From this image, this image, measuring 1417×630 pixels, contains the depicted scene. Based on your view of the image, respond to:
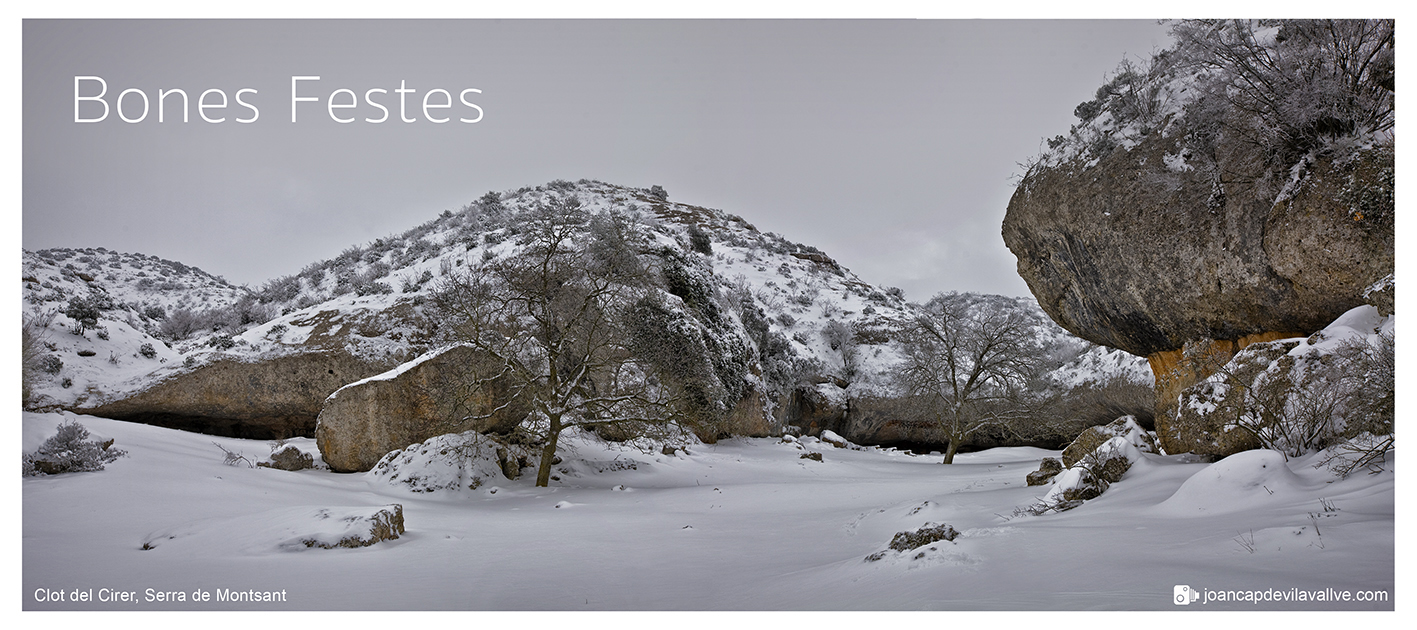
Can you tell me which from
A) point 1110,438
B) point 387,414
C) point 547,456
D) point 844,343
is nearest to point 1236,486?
point 1110,438

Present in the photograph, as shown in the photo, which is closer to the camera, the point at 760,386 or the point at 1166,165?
the point at 1166,165

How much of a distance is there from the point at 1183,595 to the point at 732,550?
3.16 metres

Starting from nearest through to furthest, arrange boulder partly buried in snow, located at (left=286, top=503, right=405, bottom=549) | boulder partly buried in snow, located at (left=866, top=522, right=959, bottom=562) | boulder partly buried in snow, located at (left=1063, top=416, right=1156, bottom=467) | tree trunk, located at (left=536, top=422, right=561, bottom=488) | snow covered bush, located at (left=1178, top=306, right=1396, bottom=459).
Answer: boulder partly buried in snow, located at (left=866, top=522, right=959, bottom=562) < boulder partly buried in snow, located at (left=286, top=503, right=405, bottom=549) < snow covered bush, located at (left=1178, top=306, right=1396, bottom=459) < boulder partly buried in snow, located at (left=1063, top=416, right=1156, bottom=467) < tree trunk, located at (left=536, top=422, right=561, bottom=488)

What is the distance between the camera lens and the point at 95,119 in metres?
4.80

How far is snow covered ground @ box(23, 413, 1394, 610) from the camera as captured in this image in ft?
10.2

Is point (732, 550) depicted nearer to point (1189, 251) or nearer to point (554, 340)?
point (554, 340)

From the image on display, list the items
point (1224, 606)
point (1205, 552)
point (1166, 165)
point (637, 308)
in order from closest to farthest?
1. point (1224, 606)
2. point (1205, 552)
3. point (1166, 165)
4. point (637, 308)

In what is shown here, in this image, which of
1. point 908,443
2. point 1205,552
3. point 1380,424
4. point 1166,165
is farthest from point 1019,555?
point 908,443

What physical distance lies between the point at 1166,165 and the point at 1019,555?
896 cm

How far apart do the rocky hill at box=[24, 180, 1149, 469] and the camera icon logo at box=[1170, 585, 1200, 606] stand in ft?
29.7

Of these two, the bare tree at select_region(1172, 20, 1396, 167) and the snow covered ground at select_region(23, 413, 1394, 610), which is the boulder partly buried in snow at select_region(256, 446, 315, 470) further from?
the bare tree at select_region(1172, 20, 1396, 167)

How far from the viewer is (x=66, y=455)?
23.0 feet

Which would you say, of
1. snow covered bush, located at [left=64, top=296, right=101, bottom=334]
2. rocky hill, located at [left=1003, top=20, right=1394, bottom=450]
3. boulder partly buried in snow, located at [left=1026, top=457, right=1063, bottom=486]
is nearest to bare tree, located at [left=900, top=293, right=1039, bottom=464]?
rocky hill, located at [left=1003, top=20, right=1394, bottom=450]

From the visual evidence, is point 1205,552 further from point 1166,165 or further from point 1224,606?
point 1166,165
